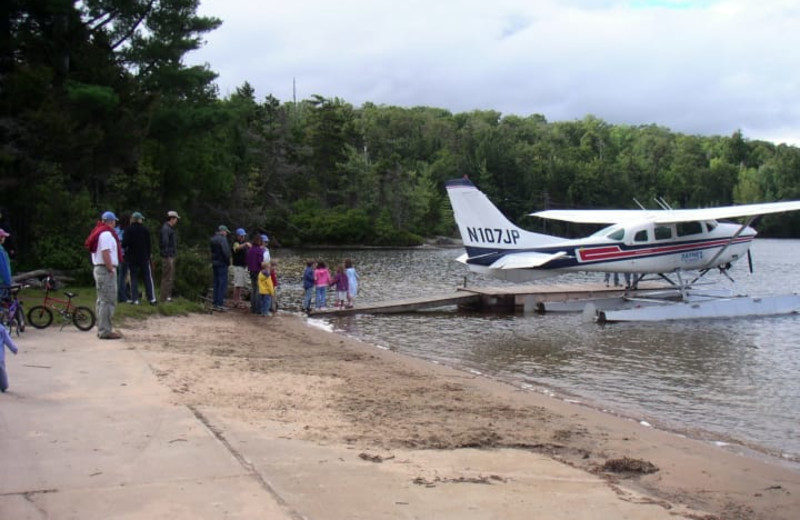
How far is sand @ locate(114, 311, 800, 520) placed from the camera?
5.55m

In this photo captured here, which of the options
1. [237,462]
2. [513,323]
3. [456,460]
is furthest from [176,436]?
[513,323]

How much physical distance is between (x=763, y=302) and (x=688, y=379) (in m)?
10.4

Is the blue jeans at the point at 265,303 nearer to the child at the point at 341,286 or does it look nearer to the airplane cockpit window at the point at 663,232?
the child at the point at 341,286

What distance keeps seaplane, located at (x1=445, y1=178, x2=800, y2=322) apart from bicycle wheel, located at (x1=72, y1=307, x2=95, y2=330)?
39.3 ft

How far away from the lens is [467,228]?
2161 centimetres

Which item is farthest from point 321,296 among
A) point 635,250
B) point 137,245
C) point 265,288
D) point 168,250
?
point 635,250

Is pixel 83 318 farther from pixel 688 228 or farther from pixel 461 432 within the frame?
pixel 688 228

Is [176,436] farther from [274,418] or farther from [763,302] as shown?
[763,302]

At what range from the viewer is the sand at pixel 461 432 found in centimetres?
555

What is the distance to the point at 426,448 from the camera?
6.19 metres

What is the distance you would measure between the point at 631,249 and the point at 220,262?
12026mm

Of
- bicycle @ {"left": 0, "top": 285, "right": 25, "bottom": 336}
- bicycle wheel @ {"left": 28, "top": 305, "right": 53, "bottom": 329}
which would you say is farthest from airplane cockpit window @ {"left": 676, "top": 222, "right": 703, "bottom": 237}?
bicycle @ {"left": 0, "top": 285, "right": 25, "bottom": 336}

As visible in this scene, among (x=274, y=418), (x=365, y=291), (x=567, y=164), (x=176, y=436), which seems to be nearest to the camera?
(x=176, y=436)

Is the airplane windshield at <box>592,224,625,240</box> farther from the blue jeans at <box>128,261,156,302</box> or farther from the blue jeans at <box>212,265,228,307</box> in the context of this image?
the blue jeans at <box>128,261,156,302</box>
